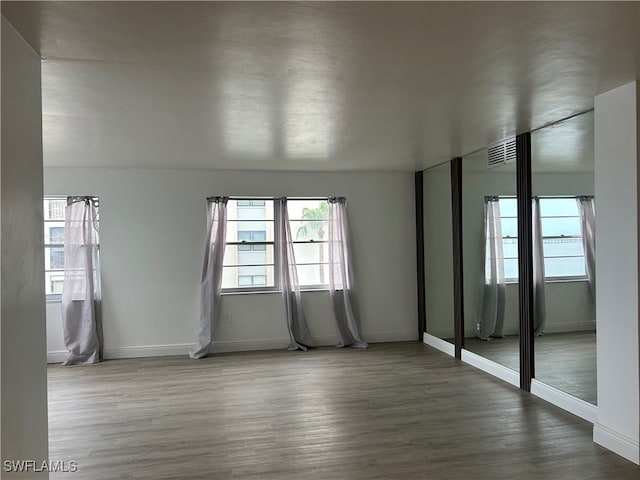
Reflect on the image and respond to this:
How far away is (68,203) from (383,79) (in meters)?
4.47

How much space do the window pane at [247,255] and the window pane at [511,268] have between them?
2.97 m

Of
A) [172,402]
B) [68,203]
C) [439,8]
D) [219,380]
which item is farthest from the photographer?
[68,203]

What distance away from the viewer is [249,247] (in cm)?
617

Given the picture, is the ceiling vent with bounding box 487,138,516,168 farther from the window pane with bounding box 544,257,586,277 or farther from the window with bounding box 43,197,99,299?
the window with bounding box 43,197,99,299

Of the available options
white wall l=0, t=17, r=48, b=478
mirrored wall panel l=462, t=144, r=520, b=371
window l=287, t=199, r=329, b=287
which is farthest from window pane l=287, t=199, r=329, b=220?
white wall l=0, t=17, r=48, b=478

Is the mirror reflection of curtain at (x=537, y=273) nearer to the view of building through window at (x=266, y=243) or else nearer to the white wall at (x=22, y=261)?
the view of building through window at (x=266, y=243)

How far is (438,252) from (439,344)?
117cm

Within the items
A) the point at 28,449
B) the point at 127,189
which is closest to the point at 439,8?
the point at 28,449

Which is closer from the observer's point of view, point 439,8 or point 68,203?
point 439,8

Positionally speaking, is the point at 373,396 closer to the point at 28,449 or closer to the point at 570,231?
the point at 570,231

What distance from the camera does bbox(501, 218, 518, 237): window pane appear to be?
4371 mm

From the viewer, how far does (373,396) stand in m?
4.14

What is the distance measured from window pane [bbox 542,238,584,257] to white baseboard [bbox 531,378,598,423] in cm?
113

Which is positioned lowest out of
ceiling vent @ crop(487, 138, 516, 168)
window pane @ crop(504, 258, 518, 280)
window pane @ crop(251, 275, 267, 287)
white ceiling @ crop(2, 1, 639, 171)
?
window pane @ crop(251, 275, 267, 287)
